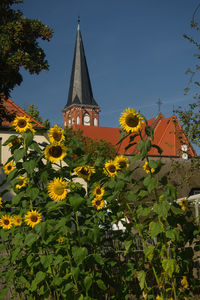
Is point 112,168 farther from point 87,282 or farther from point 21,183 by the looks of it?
point 87,282

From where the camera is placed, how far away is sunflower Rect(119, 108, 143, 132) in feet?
8.41

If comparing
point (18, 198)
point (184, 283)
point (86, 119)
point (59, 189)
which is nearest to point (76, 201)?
point (59, 189)

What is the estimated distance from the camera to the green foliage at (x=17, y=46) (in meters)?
10.4

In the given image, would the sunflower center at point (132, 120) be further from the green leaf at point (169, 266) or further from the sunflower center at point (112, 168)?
the green leaf at point (169, 266)

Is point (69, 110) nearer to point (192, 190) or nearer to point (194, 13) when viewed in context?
point (192, 190)

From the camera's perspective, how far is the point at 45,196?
294 cm

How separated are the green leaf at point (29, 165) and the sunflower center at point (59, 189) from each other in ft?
0.80

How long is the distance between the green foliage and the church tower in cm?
5903

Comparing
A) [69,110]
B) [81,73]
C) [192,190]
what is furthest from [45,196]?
[69,110]

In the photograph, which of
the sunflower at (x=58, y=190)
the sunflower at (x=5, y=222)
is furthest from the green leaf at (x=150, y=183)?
the sunflower at (x=5, y=222)

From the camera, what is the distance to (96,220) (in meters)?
2.92

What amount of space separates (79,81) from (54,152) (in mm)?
71564

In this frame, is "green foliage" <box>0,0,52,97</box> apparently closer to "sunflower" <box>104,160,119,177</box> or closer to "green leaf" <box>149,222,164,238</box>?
"sunflower" <box>104,160,119,177</box>

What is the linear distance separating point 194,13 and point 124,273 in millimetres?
2811
